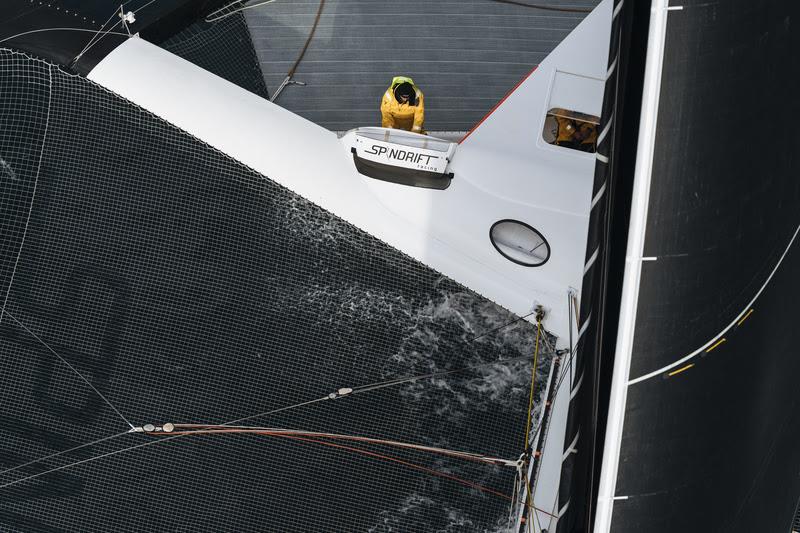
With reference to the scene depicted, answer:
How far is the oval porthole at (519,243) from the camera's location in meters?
3.99

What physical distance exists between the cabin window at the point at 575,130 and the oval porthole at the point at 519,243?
517 mm

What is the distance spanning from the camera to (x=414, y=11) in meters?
5.36

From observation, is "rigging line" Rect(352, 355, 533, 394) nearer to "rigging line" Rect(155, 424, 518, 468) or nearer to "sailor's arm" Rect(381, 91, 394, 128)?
"rigging line" Rect(155, 424, 518, 468)

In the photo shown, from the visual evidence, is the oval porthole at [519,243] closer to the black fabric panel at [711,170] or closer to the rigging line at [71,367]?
the black fabric panel at [711,170]

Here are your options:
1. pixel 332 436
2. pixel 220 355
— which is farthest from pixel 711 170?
pixel 220 355

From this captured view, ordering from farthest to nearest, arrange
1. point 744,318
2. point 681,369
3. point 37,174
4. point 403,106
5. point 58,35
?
point 403,106 < point 58,35 < point 37,174 < point 744,318 < point 681,369

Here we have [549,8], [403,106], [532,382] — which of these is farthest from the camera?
[549,8]

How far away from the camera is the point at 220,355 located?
4086mm

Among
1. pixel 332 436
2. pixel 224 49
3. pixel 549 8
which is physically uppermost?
pixel 549 8

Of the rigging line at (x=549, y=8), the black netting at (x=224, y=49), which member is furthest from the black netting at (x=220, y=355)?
the rigging line at (x=549, y=8)

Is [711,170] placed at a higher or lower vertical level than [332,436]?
higher

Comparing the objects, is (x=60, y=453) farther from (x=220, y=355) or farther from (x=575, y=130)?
(x=575, y=130)

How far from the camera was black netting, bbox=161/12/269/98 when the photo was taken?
5195mm

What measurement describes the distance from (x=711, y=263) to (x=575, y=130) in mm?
1306
